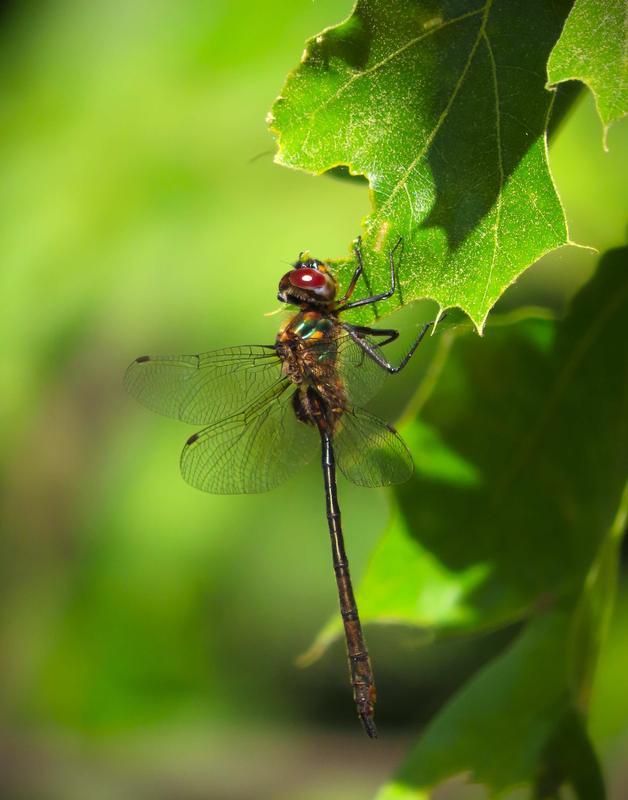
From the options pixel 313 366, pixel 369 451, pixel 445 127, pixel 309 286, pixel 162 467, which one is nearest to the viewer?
pixel 445 127

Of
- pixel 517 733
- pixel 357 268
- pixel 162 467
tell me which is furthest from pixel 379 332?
pixel 162 467

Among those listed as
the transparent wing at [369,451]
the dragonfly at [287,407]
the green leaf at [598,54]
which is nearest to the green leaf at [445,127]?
the green leaf at [598,54]

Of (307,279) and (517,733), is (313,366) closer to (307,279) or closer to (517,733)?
(307,279)

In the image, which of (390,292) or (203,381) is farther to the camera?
(203,381)

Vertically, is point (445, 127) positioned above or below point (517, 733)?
above

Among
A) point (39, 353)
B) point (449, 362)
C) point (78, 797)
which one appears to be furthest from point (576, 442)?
point (78, 797)

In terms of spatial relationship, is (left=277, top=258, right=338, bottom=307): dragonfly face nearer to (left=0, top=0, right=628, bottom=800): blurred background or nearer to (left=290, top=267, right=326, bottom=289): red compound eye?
(left=290, top=267, right=326, bottom=289): red compound eye
